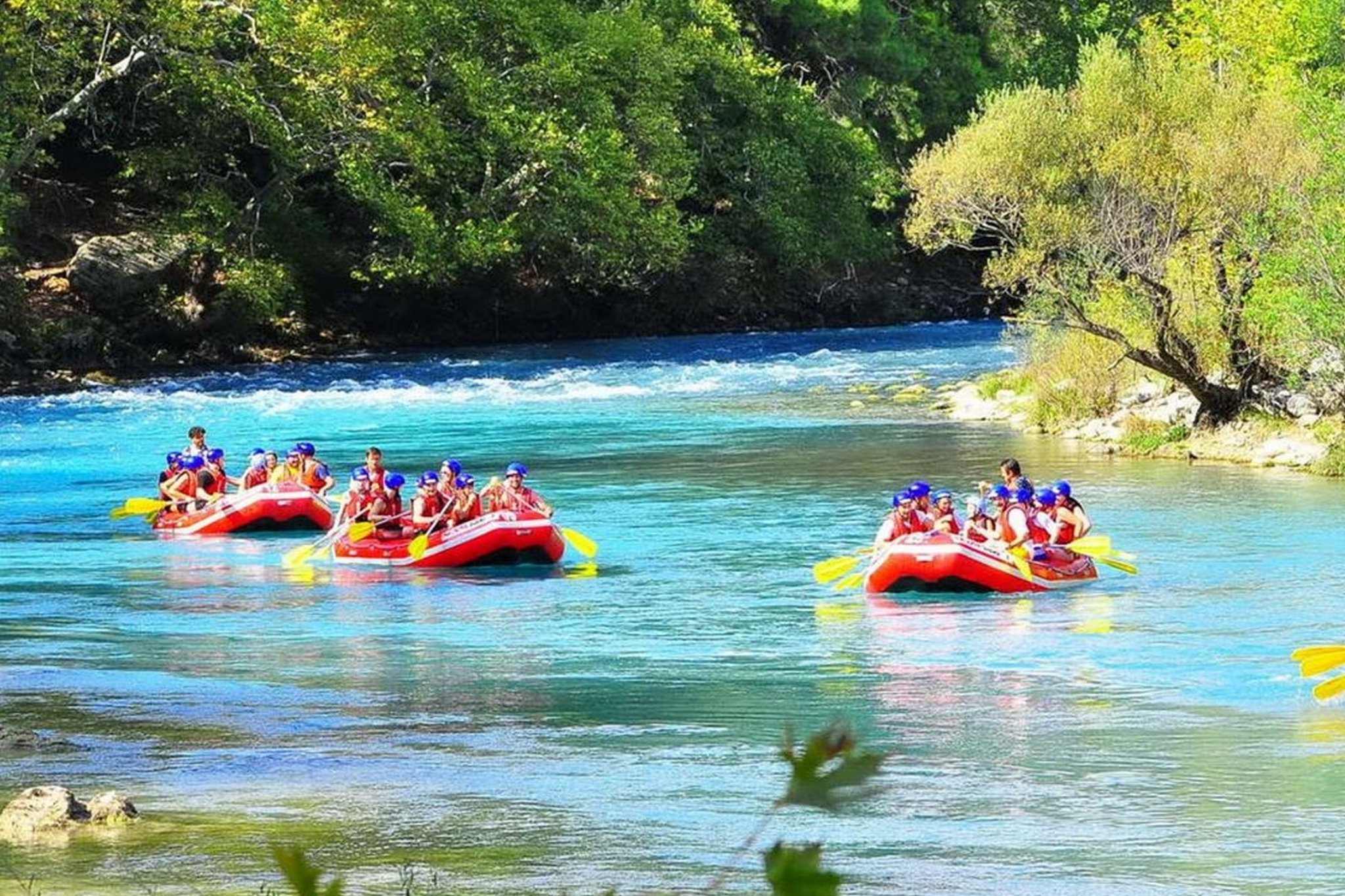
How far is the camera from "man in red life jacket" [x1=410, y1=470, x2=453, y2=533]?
67.6 feet

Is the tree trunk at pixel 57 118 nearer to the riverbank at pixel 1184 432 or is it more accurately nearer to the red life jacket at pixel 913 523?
the riverbank at pixel 1184 432

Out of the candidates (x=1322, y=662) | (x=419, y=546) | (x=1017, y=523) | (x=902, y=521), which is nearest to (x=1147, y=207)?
(x=1017, y=523)

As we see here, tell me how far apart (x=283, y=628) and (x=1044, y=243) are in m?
14.2

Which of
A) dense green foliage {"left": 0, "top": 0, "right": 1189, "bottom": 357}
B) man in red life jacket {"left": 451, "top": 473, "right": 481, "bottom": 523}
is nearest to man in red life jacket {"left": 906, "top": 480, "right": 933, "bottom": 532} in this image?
man in red life jacket {"left": 451, "top": 473, "right": 481, "bottom": 523}

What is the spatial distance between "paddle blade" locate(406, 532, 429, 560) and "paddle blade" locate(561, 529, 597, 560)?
1353mm

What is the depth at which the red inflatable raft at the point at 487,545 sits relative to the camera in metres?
19.9

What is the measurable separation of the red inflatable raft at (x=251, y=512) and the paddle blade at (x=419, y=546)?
3.07m

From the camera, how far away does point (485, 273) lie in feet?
158

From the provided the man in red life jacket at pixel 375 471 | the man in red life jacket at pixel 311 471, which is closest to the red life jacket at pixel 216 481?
the man in red life jacket at pixel 311 471

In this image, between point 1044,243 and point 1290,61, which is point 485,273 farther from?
point 1044,243

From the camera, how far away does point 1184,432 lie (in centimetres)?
2731

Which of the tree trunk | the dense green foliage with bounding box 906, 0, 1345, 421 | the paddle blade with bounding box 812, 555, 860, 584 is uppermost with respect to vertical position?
the tree trunk

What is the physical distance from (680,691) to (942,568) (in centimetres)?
487

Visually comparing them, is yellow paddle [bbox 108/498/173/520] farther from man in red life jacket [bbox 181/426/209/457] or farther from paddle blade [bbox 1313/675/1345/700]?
paddle blade [bbox 1313/675/1345/700]
